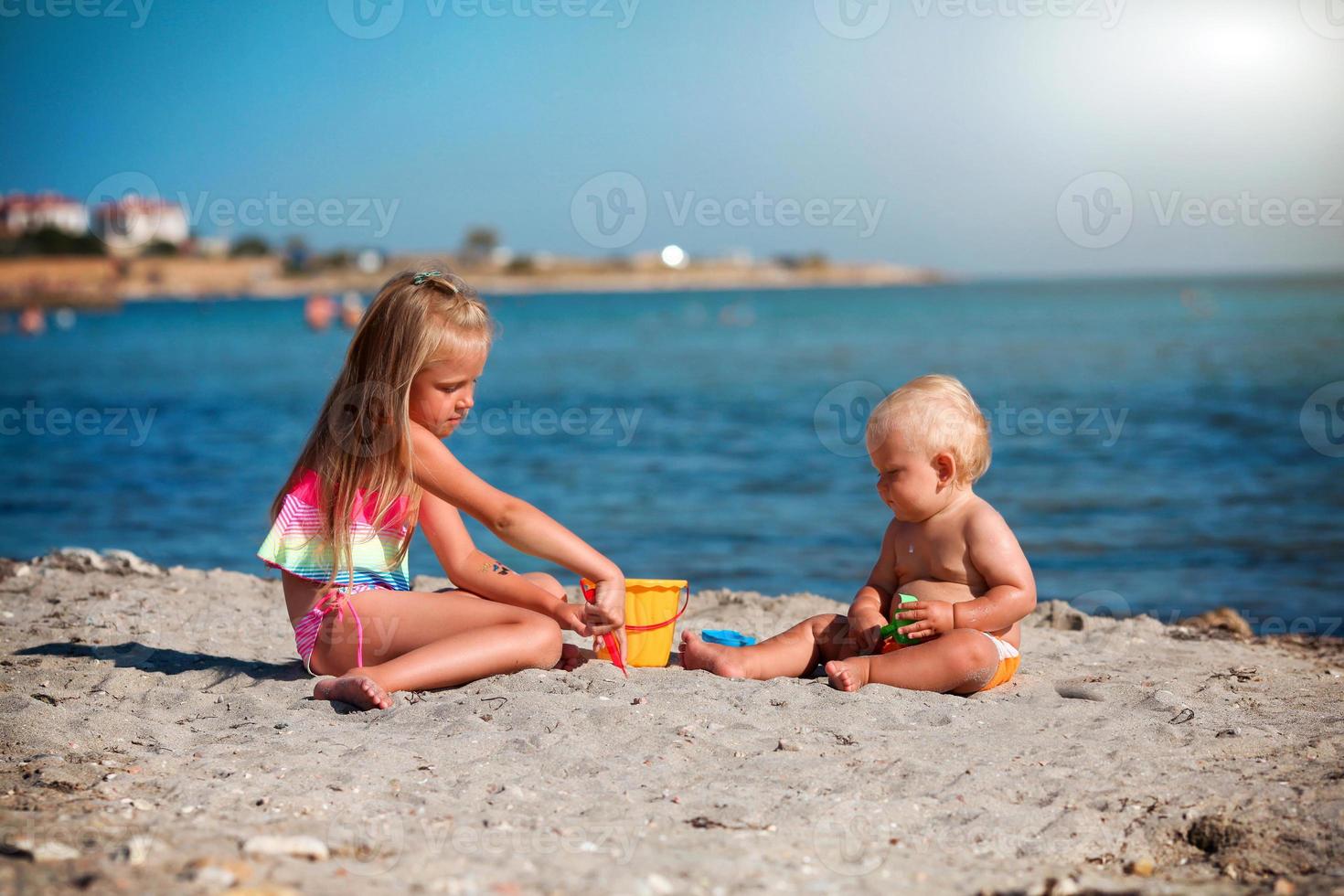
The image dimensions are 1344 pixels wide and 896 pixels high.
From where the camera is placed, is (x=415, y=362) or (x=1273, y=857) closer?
(x=1273, y=857)

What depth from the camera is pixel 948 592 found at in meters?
4.08

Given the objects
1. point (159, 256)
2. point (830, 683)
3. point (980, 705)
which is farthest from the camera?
point (159, 256)

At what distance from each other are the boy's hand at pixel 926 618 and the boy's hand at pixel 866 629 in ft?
0.57

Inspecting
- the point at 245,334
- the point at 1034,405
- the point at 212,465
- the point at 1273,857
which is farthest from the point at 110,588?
the point at 245,334

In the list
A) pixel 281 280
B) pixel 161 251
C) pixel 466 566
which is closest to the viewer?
pixel 466 566

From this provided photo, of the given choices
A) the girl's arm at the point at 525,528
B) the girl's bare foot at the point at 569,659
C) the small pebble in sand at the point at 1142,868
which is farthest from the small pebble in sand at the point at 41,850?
the small pebble in sand at the point at 1142,868

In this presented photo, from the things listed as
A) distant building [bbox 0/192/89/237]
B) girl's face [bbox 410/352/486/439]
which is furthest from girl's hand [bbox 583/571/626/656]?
distant building [bbox 0/192/89/237]

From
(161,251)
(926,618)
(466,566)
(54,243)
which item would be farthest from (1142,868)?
(161,251)

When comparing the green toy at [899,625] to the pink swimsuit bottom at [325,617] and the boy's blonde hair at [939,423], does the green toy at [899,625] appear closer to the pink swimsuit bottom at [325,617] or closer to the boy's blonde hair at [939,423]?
the boy's blonde hair at [939,423]

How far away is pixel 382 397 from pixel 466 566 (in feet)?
2.39

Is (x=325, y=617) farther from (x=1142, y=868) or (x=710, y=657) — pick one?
(x=1142, y=868)

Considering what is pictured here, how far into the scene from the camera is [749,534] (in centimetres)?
840

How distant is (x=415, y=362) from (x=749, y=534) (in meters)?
4.87

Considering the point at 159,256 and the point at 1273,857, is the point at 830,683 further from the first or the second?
the point at 159,256
